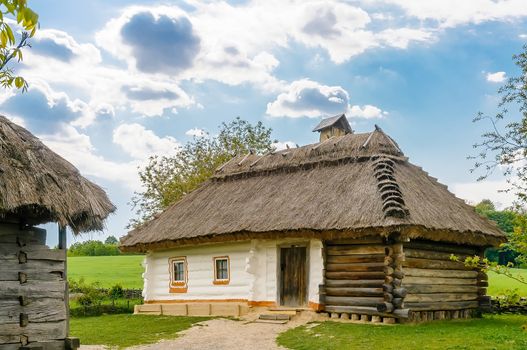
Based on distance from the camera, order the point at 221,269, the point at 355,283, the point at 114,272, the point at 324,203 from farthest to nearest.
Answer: the point at 114,272 → the point at 221,269 → the point at 324,203 → the point at 355,283

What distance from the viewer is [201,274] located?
22.3 meters

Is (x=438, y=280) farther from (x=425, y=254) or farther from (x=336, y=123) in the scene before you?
(x=336, y=123)

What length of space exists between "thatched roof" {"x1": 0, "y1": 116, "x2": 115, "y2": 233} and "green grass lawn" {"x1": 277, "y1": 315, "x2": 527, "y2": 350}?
546 centimetres

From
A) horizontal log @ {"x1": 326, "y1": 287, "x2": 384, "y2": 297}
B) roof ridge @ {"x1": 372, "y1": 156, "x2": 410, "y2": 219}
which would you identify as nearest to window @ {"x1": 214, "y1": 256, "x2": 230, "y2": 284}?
horizontal log @ {"x1": 326, "y1": 287, "x2": 384, "y2": 297}

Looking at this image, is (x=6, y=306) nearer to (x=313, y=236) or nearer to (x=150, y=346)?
(x=150, y=346)

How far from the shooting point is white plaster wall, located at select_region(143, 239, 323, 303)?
19453 millimetres

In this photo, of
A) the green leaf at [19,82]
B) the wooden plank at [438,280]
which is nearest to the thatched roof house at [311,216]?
the wooden plank at [438,280]

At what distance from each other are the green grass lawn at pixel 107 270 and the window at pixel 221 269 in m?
16.7

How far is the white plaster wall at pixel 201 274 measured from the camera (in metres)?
21.0

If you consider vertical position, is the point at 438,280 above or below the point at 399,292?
above

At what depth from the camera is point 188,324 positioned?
61.3 ft

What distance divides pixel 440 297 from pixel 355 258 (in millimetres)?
3345

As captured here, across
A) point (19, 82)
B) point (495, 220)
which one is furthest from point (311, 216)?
point (495, 220)

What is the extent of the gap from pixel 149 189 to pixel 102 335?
1985 centimetres
